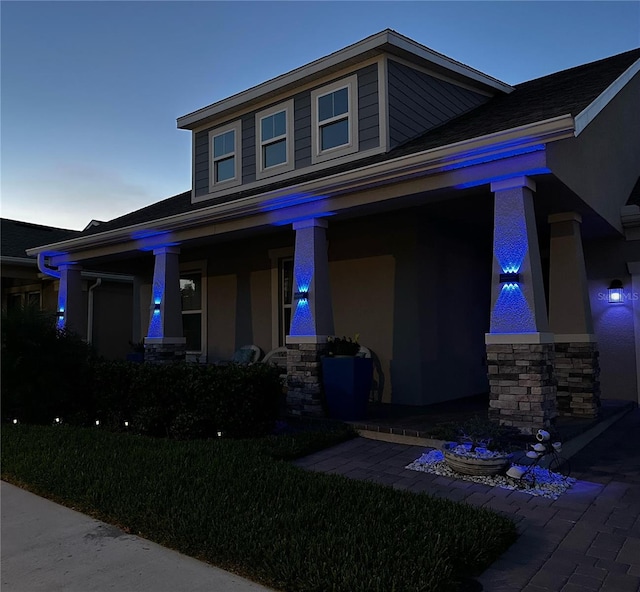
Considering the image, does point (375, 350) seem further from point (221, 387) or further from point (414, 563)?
point (414, 563)

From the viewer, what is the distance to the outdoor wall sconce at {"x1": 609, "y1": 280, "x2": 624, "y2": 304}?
330 inches

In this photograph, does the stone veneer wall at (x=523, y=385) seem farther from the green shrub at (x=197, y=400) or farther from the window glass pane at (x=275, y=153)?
the window glass pane at (x=275, y=153)

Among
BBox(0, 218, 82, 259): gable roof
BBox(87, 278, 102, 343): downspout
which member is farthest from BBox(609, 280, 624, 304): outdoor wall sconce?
BBox(87, 278, 102, 343): downspout

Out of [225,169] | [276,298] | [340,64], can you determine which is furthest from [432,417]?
[225,169]

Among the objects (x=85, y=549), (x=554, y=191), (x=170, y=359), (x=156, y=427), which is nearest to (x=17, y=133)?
(x=170, y=359)

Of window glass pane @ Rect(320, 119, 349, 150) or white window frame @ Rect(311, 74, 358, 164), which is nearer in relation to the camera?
white window frame @ Rect(311, 74, 358, 164)

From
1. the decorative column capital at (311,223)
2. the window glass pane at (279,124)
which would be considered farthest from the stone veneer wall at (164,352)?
the window glass pane at (279,124)

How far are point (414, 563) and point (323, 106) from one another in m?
7.43

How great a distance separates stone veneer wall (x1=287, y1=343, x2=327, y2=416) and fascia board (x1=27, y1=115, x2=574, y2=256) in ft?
6.91

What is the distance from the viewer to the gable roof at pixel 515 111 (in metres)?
5.78

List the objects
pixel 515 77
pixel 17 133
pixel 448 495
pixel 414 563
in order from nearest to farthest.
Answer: pixel 414 563 → pixel 448 495 → pixel 17 133 → pixel 515 77

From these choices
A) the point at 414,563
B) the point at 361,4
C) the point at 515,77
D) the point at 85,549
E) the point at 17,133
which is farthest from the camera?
the point at 515,77

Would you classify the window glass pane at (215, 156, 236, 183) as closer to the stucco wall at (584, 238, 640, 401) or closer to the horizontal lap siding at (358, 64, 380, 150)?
the horizontal lap siding at (358, 64, 380, 150)

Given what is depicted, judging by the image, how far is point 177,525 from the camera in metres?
3.38
